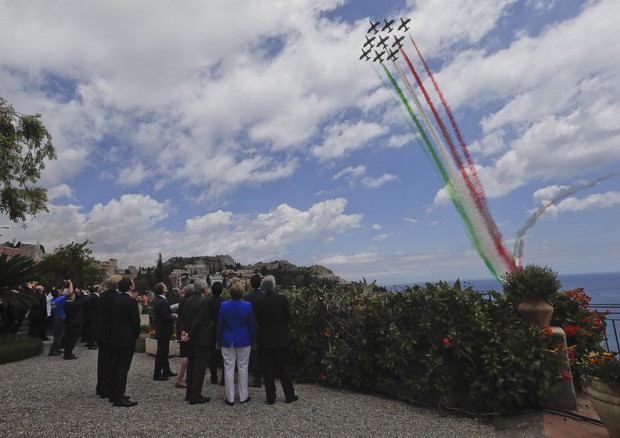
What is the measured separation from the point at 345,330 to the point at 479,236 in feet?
62.3

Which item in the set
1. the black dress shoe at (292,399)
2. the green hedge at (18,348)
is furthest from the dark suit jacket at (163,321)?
the green hedge at (18,348)

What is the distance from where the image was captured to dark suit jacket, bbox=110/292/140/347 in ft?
18.7

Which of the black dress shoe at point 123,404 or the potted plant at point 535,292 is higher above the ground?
the potted plant at point 535,292

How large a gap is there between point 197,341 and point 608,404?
5364 mm

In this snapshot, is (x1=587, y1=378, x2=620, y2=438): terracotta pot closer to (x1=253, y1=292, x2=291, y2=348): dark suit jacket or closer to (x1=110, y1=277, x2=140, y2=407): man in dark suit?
(x1=253, y1=292, x2=291, y2=348): dark suit jacket

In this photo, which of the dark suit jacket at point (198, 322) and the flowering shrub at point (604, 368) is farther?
the dark suit jacket at point (198, 322)

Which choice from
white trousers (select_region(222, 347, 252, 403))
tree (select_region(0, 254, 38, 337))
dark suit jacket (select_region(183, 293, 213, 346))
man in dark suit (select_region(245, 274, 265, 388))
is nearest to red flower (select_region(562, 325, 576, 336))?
man in dark suit (select_region(245, 274, 265, 388))

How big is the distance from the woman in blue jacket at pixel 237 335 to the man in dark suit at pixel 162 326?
1.69 metres

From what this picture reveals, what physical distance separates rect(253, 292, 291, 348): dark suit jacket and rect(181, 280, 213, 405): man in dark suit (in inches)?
31.5

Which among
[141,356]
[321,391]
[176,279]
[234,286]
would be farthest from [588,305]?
[176,279]

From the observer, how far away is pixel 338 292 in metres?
7.19

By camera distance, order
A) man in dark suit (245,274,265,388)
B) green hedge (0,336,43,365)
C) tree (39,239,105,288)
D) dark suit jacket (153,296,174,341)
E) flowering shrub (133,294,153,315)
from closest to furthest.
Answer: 1. man in dark suit (245,274,265,388)
2. dark suit jacket (153,296,174,341)
3. green hedge (0,336,43,365)
4. flowering shrub (133,294,153,315)
5. tree (39,239,105,288)

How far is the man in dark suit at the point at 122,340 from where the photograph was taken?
18.4 ft

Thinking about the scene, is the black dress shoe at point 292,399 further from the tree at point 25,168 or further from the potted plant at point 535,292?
the tree at point 25,168
